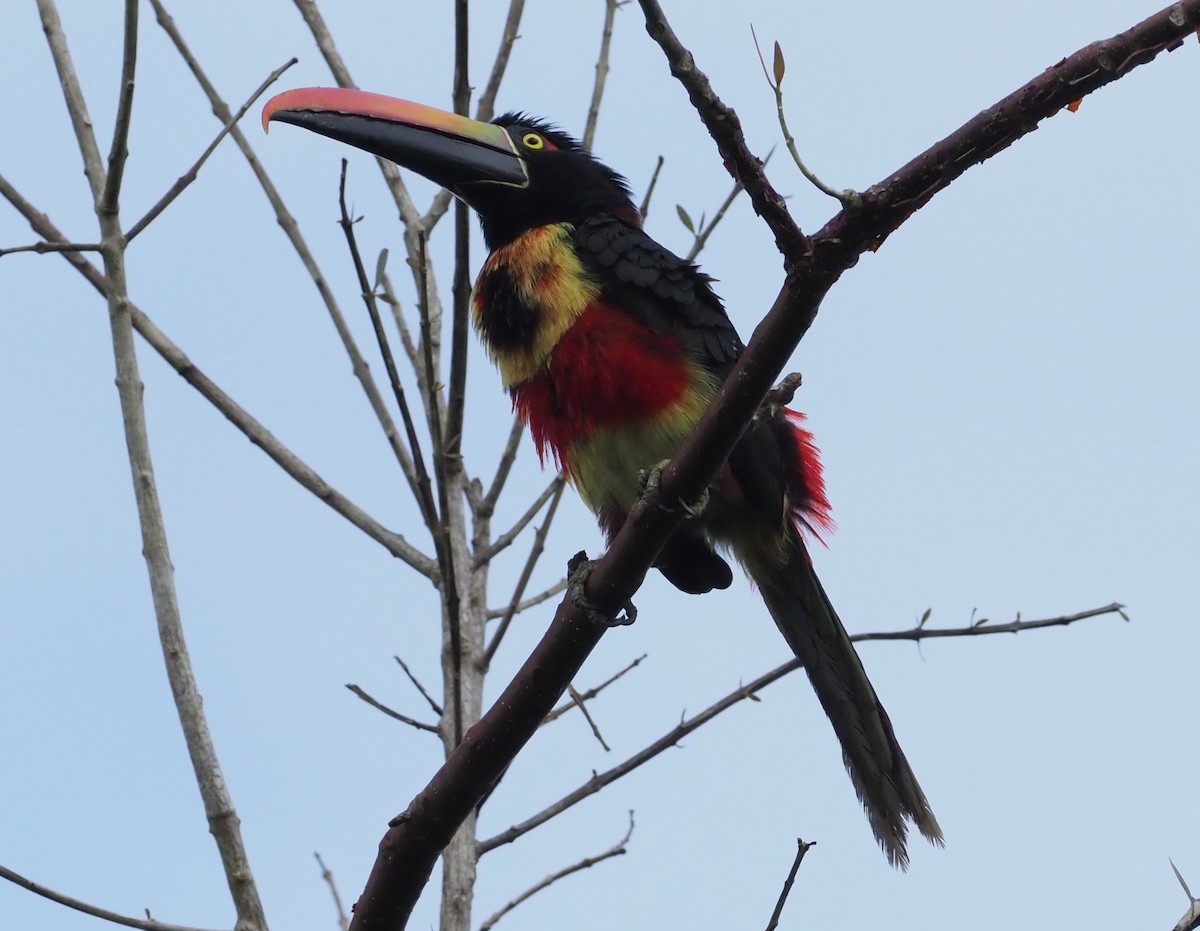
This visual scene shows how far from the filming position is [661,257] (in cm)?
533

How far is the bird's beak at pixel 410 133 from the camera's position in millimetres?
5531

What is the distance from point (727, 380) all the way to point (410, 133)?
2825 millimetres

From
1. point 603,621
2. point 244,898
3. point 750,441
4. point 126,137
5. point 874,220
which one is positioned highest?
point 126,137

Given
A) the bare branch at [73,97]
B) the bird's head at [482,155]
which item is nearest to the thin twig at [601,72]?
the bird's head at [482,155]

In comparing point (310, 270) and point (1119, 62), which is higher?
point (310, 270)

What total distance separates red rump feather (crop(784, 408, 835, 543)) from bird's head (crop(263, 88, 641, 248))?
1217mm

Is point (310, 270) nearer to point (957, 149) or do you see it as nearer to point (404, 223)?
point (404, 223)

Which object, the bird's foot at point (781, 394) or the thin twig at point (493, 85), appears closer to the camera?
the bird's foot at point (781, 394)

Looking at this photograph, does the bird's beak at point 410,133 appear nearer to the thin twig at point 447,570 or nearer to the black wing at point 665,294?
the black wing at point 665,294

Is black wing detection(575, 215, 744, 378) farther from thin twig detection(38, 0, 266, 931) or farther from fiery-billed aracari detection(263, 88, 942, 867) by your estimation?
thin twig detection(38, 0, 266, 931)

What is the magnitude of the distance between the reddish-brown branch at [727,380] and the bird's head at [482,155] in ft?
8.05

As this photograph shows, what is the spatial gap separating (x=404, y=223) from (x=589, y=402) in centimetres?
178

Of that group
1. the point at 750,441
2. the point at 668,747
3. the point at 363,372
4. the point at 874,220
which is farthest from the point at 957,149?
the point at 363,372

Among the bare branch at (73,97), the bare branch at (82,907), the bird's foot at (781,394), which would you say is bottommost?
the bare branch at (82,907)
